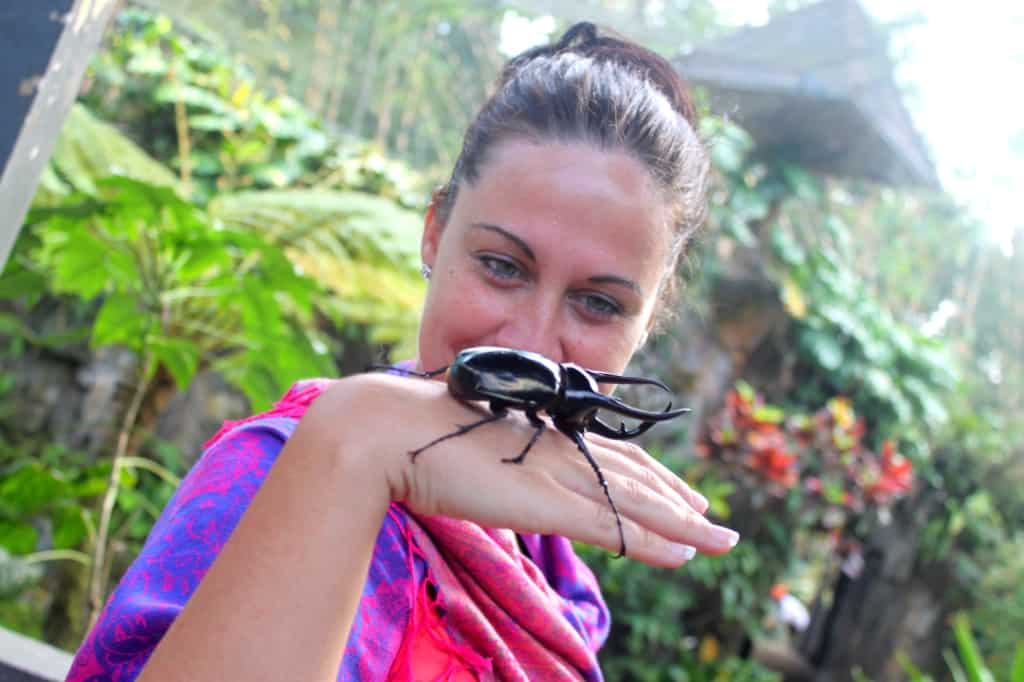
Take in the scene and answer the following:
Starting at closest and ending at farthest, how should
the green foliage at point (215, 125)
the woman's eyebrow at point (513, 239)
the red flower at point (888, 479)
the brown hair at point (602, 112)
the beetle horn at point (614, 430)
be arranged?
the beetle horn at point (614, 430)
the woman's eyebrow at point (513, 239)
the brown hair at point (602, 112)
the green foliage at point (215, 125)
the red flower at point (888, 479)

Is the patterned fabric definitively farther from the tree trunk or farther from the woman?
the tree trunk

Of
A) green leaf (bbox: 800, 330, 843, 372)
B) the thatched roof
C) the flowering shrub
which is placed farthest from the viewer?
green leaf (bbox: 800, 330, 843, 372)

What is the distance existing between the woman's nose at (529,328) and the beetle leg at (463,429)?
0.32 meters

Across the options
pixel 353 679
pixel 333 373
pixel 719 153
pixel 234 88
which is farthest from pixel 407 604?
pixel 719 153

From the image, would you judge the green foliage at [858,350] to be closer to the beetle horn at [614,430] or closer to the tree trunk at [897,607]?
the tree trunk at [897,607]

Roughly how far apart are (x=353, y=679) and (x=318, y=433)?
28 centimetres

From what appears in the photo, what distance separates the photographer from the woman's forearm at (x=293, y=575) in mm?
792

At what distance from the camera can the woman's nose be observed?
1.28m

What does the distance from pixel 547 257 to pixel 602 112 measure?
293 millimetres

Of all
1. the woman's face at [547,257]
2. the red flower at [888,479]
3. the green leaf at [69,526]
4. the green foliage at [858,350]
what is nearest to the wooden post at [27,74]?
the woman's face at [547,257]

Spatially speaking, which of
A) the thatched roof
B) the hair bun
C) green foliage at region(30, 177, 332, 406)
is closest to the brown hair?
the hair bun

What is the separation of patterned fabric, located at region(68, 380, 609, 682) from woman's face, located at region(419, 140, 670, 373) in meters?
0.24

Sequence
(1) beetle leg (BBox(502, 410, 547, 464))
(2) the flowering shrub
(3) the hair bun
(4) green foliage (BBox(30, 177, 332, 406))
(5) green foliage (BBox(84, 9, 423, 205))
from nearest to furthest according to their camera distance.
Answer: (1) beetle leg (BBox(502, 410, 547, 464)) < (3) the hair bun < (4) green foliage (BBox(30, 177, 332, 406)) < (5) green foliage (BBox(84, 9, 423, 205)) < (2) the flowering shrub

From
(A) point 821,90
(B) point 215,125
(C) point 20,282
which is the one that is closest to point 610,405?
(C) point 20,282
